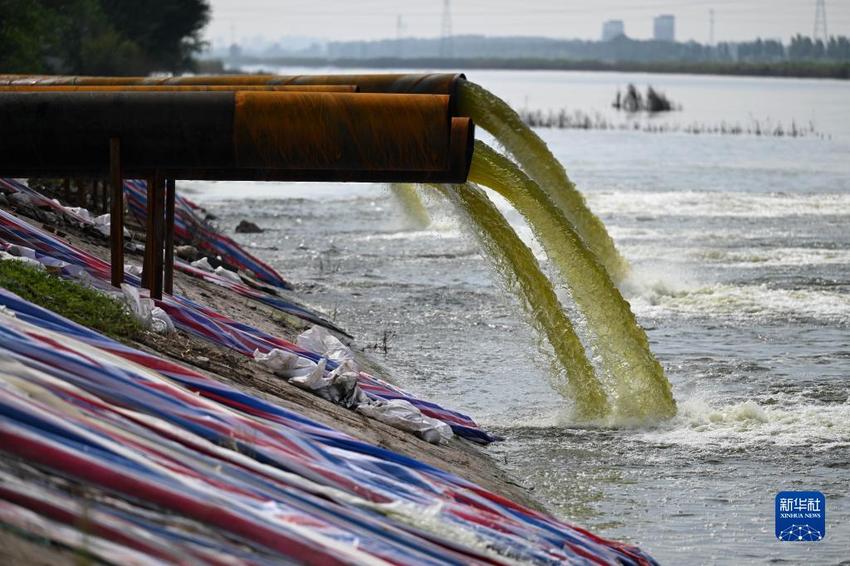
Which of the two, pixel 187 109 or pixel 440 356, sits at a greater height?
pixel 187 109

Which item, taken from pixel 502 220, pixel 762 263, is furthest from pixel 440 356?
pixel 762 263

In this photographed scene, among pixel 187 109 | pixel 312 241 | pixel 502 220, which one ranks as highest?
pixel 187 109

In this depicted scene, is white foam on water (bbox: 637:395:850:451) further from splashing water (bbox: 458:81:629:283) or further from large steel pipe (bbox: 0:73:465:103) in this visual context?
large steel pipe (bbox: 0:73:465:103)

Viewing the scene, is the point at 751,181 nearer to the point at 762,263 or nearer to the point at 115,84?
the point at 762,263

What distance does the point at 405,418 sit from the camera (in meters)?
10.6

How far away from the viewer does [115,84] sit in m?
13.9

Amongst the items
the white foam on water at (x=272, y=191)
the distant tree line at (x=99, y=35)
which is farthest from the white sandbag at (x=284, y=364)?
the distant tree line at (x=99, y=35)

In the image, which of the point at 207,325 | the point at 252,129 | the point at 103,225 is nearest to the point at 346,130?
the point at 252,129

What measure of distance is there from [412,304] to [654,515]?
31.1 feet

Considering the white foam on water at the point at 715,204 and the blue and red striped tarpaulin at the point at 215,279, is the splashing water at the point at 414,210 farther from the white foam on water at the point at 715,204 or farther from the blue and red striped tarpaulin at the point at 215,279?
the blue and red striped tarpaulin at the point at 215,279

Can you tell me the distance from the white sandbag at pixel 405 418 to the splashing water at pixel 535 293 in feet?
7.81

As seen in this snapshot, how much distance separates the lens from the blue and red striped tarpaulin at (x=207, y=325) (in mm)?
11312

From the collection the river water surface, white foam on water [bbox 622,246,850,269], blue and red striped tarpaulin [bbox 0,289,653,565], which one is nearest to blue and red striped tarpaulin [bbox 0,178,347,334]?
the river water surface

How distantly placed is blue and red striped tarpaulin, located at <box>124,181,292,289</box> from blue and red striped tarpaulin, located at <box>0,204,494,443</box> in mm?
6666
